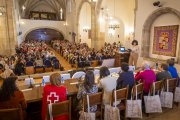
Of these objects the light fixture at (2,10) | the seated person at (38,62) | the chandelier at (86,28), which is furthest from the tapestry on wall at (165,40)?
the light fixture at (2,10)

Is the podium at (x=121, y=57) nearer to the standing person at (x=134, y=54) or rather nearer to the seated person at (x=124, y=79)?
the standing person at (x=134, y=54)

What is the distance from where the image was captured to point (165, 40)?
7.23 m

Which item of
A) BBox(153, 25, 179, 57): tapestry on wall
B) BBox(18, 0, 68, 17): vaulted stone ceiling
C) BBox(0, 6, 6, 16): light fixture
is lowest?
BBox(153, 25, 179, 57): tapestry on wall

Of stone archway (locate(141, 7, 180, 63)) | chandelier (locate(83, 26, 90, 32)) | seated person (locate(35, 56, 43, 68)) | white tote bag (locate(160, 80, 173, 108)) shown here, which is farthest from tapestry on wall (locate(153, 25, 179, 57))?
chandelier (locate(83, 26, 90, 32))

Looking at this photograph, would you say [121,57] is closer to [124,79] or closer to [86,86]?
[124,79]

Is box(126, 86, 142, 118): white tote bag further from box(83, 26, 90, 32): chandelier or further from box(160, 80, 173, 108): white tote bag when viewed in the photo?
box(83, 26, 90, 32): chandelier

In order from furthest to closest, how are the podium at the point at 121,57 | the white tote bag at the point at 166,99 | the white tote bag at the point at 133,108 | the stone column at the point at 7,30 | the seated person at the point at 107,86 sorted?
the stone column at the point at 7,30 → the podium at the point at 121,57 → the white tote bag at the point at 166,99 → the white tote bag at the point at 133,108 → the seated person at the point at 107,86

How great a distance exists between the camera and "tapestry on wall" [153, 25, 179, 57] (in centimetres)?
679

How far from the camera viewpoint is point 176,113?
3781 millimetres

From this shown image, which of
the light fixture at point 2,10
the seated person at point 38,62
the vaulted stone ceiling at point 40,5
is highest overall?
the vaulted stone ceiling at point 40,5

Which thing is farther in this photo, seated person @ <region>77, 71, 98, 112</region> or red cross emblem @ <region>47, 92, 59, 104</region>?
seated person @ <region>77, 71, 98, 112</region>

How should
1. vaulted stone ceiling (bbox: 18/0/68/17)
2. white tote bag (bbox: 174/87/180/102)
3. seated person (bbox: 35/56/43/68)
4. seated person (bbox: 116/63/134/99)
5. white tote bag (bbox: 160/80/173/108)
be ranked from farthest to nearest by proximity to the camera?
vaulted stone ceiling (bbox: 18/0/68/17), seated person (bbox: 35/56/43/68), white tote bag (bbox: 174/87/180/102), white tote bag (bbox: 160/80/173/108), seated person (bbox: 116/63/134/99)

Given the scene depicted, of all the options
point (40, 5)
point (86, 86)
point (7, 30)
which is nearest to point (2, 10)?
point (7, 30)

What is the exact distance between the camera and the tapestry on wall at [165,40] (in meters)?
6.79
